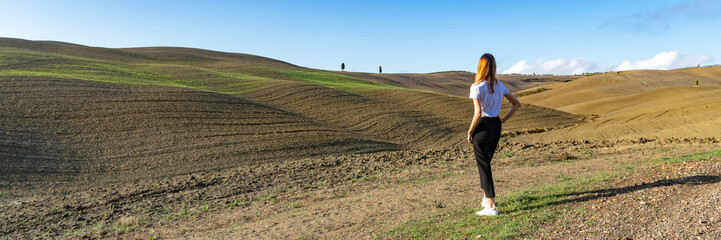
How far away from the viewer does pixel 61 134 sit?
15.5 metres

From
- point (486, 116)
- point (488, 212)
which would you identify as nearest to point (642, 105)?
point (488, 212)

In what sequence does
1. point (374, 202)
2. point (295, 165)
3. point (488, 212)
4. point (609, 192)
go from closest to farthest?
point (488, 212) → point (609, 192) → point (374, 202) → point (295, 165)

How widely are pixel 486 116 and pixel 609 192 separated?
2.14 metres

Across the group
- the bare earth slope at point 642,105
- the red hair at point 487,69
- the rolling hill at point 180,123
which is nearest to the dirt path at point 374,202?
the red hair at point 487,69

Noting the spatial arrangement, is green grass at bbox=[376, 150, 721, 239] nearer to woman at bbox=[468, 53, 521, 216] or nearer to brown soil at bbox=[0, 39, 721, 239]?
brown soil at bbox=[0, 39, 721, 239]

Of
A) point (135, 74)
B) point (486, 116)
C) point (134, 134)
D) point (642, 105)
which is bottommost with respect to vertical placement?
point (134, 134)

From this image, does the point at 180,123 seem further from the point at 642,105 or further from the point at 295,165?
the point at 642,105

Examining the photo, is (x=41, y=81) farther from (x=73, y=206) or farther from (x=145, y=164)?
(x=73, y=206)

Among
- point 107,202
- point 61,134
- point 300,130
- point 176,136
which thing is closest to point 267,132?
point 300,130

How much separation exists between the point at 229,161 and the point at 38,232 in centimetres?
640

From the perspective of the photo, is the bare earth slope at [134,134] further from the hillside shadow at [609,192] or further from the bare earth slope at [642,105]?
the hillside shadow at [609,192]

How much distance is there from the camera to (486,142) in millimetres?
6215

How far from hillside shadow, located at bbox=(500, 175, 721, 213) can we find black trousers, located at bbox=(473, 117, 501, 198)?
0.57 metres

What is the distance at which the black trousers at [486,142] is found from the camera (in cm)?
620
